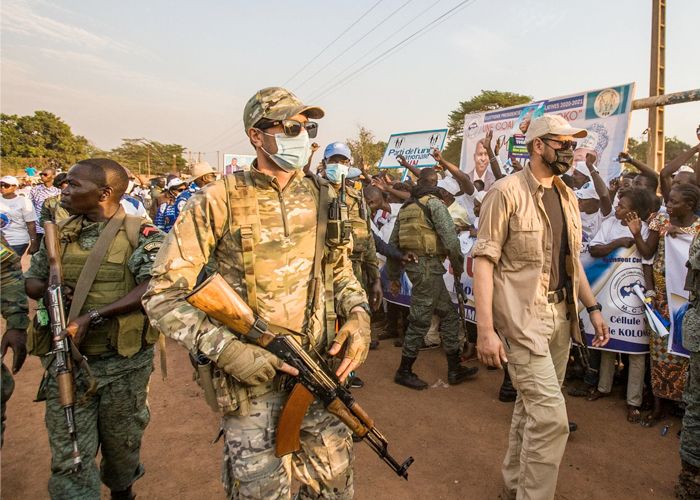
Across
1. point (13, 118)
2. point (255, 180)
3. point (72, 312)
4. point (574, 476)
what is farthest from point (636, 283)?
point (13, 118)

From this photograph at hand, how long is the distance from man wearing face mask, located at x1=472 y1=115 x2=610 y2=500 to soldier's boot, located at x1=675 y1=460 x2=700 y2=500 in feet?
3.52

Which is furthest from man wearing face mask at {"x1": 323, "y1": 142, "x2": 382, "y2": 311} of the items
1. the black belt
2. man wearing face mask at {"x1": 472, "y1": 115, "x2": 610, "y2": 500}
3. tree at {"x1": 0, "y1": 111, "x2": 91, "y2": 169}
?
tree at {"x1": 0, "y1": 111, "x2": 91, "y2": 169}

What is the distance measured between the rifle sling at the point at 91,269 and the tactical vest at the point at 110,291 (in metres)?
0.03

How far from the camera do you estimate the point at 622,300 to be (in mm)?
4070

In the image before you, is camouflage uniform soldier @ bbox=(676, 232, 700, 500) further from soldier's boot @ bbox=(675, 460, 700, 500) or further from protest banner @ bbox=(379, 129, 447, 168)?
protest banner @ bbox=(379, 129, 447, 168)

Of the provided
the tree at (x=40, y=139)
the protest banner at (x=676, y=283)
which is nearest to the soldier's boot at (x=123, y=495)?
the protest banner at (x=676, y=283)

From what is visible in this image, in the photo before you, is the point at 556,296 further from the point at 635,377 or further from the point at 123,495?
the point at 123,495

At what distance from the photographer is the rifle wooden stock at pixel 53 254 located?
241cm

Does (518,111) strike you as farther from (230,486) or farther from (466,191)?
(230,486)

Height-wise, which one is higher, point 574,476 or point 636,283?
point 636,283

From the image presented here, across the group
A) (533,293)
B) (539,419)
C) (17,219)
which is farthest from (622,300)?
(17,219)

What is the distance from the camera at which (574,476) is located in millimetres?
3074

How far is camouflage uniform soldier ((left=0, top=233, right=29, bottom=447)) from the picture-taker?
2.47 m

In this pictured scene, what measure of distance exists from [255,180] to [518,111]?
196 inches
